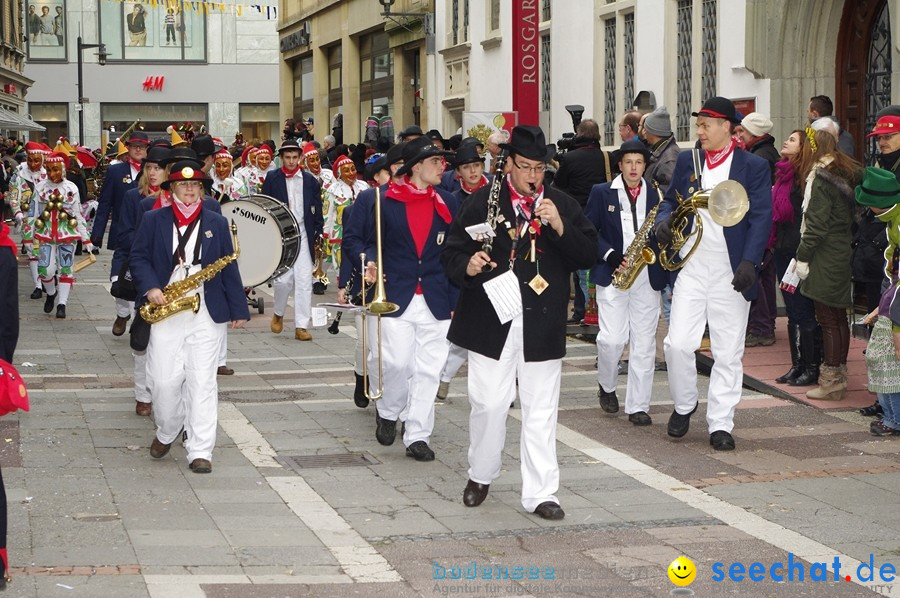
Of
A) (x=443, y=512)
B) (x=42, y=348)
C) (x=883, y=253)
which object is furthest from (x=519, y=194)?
(x=42, y=348)

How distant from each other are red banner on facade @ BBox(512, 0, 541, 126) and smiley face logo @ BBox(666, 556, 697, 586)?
44.6 feet

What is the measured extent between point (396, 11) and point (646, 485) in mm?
26724

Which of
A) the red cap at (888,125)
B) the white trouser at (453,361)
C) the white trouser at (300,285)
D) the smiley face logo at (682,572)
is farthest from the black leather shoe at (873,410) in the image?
the white trouser at (300,285)

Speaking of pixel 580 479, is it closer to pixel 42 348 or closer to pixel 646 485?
pixel 646 485

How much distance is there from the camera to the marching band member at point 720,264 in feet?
30.2

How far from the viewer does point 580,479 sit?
28.0ft

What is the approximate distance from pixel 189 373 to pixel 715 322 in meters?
3.28

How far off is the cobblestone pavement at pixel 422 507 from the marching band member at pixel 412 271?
0.48 metres

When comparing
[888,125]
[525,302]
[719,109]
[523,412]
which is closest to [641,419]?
[719,109]

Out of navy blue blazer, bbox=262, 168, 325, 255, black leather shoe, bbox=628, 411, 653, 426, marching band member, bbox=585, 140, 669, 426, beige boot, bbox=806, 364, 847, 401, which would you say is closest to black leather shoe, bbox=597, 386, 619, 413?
marching band member, bbox=585, 140, 669, 426

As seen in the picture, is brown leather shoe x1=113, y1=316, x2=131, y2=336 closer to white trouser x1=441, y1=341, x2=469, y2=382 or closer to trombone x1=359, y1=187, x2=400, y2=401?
white trouser x1=441, y1=341, x2=469, y2=382

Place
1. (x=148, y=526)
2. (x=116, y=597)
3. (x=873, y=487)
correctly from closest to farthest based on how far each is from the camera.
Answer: (x=116, y=597) < (x=148, y=526) < (x=873, y=487)

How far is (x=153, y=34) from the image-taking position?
65.1m

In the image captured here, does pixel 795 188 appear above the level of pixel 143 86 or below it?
below
